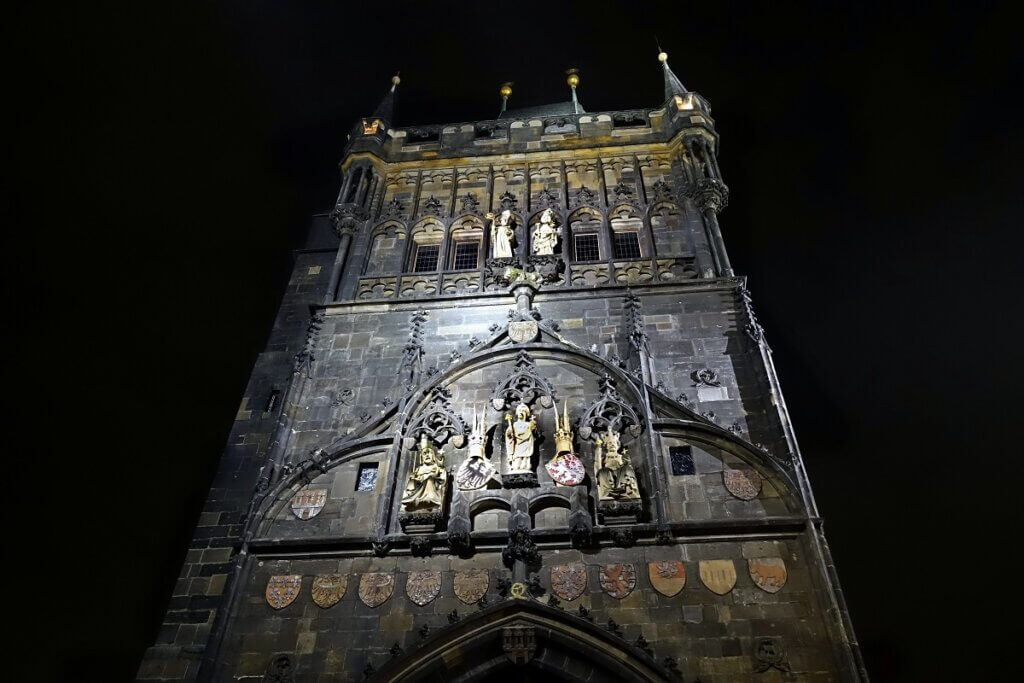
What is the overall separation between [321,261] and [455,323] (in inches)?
191

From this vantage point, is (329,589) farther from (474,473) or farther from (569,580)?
(569,580)

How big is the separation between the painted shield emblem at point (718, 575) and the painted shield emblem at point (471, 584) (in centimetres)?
306

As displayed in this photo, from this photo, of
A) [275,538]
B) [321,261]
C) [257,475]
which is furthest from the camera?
[321,261]

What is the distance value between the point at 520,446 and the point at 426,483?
161 centimetres

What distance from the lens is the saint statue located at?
11836 mm

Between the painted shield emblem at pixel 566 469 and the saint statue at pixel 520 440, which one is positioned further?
the saint statue at pixel 520 440

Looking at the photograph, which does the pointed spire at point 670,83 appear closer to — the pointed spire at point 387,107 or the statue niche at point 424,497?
the pointed spire at point 387,107

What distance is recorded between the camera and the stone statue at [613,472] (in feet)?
36.8

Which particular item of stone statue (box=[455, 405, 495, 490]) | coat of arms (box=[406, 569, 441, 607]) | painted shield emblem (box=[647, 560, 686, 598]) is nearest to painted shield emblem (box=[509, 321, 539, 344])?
stone statue (box=[455, 405, 495, 490])

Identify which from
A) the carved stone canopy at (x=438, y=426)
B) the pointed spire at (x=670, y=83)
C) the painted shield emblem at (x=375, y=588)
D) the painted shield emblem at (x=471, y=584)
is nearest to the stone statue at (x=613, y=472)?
the painted shield emblem at (x=471, y=584)

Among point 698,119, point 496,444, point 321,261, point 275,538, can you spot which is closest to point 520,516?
point 496,444

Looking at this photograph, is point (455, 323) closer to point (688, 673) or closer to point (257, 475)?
point (257, 475)

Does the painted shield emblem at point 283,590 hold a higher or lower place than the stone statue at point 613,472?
lower

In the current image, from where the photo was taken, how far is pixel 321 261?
18.0 m
